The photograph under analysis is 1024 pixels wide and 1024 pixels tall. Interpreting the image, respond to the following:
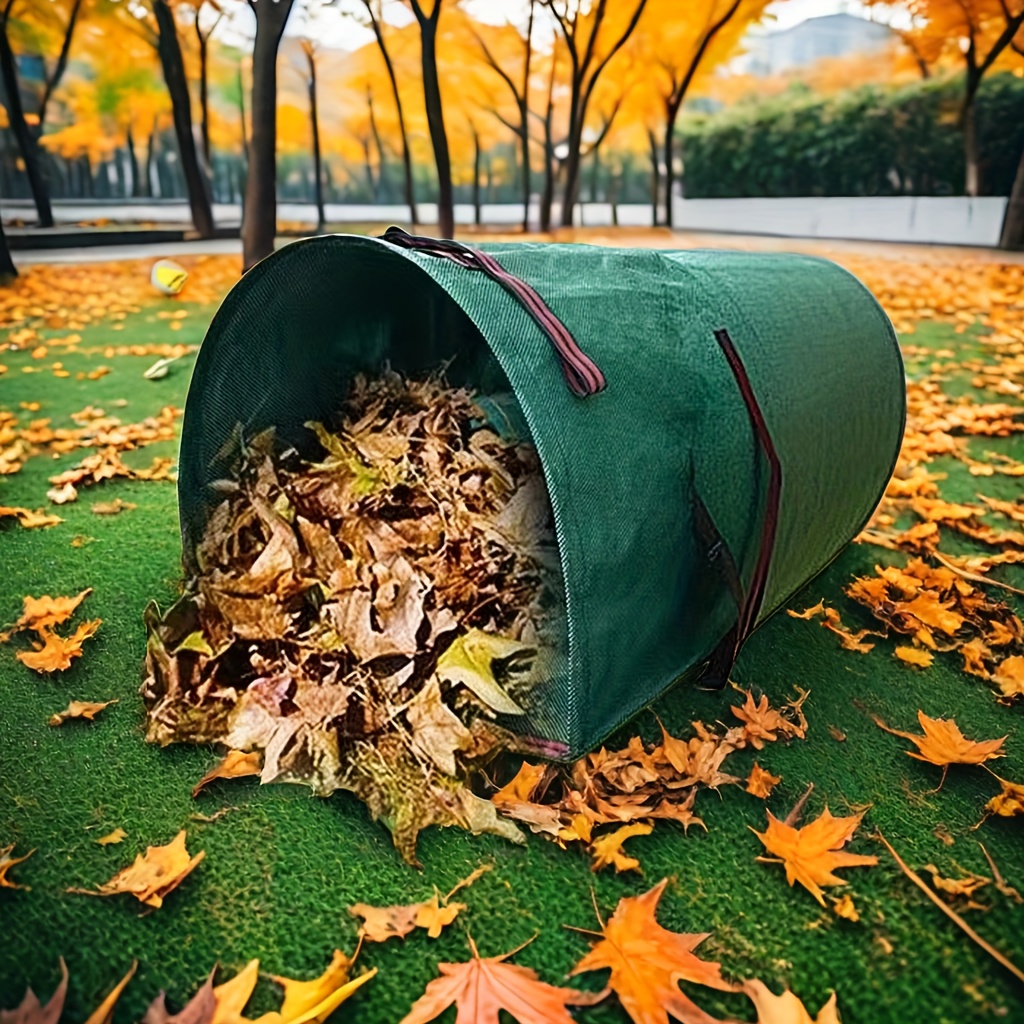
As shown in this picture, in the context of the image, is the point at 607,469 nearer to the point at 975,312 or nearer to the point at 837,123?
the point at 975,312

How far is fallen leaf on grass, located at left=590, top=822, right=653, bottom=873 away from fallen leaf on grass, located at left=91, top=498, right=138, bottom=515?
5.92 feet

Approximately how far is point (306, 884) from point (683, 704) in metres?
0.78

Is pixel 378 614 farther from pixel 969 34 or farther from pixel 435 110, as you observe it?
pixel 969 34

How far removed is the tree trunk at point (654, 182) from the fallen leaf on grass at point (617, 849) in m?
6.69

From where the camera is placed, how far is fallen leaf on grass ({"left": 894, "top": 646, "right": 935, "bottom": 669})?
70.0 inches

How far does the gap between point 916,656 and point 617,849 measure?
0.94 m

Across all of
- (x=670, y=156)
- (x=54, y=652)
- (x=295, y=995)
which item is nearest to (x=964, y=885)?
(x=295, y=995)

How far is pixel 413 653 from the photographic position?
1.38 m

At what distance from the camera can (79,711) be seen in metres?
1.52

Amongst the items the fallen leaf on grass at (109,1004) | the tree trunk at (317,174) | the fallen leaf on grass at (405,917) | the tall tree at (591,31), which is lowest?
the fallen leaf on grass at (405,917)

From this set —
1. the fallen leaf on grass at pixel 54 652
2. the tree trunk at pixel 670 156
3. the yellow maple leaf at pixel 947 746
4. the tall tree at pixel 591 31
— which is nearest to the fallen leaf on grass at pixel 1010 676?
the yellow maple leaf at pixel 947 746

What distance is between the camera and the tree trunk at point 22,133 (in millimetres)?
4582

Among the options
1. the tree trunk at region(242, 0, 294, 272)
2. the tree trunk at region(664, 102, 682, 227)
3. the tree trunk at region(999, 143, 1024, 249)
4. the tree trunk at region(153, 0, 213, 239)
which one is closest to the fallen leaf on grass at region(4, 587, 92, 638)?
the tree trunk at region(242, 0, 294, 272)

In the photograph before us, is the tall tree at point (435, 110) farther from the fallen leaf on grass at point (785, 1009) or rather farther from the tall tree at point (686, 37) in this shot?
the fallen leaf on grass at point (785, 1009)
